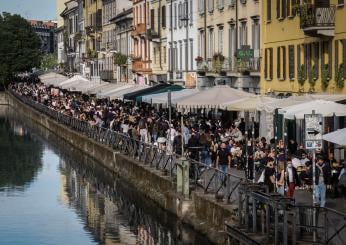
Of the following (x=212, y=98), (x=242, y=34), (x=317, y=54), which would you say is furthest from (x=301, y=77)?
(x=242, y=34)

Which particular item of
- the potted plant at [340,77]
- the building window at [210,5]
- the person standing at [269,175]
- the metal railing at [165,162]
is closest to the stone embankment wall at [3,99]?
the metal railing at [165,162]

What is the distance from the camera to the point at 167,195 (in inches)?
1438

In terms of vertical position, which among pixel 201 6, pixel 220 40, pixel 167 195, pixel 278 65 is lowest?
pixel 167 195

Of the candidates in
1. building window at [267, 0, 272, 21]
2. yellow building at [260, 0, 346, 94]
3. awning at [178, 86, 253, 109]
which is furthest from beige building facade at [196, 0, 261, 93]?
awning at [178, 86, 253, 109]

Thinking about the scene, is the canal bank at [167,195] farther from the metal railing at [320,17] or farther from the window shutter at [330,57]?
the metal railing at [320,17]

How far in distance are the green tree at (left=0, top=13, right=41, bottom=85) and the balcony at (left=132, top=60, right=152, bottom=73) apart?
2674 inches

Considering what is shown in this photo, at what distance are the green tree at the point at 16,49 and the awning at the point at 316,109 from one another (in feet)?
421

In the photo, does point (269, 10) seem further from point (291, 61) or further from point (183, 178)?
point (183, 178)

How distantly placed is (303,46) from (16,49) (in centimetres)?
12069

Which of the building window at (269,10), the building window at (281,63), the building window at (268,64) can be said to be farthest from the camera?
the building window at (268,64)

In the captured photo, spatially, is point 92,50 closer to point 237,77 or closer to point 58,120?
point 58,120

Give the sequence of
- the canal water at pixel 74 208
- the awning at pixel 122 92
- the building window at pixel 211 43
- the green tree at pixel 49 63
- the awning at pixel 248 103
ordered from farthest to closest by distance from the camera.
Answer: the green tree at pixel 49 63, the building window at pixel 211 43, the awning at pixel 122 92, the awning at pixel 248 103, the canal water at pixel 74 208

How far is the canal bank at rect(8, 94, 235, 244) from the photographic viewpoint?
29.3 m

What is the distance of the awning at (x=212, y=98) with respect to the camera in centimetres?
4259
